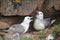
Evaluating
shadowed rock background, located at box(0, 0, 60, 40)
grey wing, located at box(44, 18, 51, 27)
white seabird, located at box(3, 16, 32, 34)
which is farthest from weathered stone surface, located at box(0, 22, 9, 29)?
grey wing, located at box(44, 18, 51, 27)

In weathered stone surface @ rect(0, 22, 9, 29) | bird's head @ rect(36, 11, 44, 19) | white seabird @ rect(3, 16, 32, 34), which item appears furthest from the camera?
bird's head @ rect(36, 11, 44, 19)

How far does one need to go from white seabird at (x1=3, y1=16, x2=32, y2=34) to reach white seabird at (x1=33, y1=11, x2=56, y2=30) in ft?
0.32

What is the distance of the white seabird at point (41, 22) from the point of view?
3254 millimetres

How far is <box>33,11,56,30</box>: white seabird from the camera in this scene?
325cm

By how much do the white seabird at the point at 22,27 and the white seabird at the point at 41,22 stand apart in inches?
3.8

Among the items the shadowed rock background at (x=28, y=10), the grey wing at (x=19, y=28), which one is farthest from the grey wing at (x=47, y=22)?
the grey wing at (x=19, y=28)

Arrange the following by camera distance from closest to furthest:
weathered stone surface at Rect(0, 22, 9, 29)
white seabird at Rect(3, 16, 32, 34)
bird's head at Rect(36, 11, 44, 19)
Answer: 1. white seabird at Rect(3, 16, 32, 34)
2. weathered stone surface at Rect(0, 22, 9, 29)
3. bird's head at Rect(36, 11, 44, 19)

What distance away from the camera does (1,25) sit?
10.4 feet

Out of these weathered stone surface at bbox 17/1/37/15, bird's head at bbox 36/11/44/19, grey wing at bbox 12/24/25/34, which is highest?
weathered stone surface at bbox 17/1/37/15

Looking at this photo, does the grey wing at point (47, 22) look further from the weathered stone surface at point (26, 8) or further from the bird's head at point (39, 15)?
the weathered stone surface at point (26, 8)

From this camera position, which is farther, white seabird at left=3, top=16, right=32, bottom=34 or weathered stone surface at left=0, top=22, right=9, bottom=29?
weathered stone surface at left=0, top=22, right=9, bottom=29

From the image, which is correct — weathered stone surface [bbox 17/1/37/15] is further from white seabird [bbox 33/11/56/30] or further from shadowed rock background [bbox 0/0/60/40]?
white seabird [bbox 33/11/56/30]

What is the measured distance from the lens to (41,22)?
3.27 metres

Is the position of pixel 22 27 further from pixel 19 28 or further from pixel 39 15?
pixel 39 15
